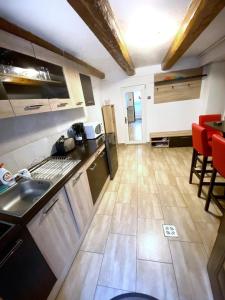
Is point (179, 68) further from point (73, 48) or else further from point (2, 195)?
point (2, 195)

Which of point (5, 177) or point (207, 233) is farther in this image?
point (207, 233)

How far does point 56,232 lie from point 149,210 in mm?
1321

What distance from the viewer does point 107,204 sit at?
2.23 metres

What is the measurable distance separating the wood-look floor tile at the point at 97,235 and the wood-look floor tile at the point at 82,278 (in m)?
0.07

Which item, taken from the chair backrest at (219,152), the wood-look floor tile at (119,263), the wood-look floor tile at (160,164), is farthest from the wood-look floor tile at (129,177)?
the chair backrest at (219,152)

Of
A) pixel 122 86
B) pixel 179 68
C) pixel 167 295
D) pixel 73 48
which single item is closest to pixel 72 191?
pixel 167 295

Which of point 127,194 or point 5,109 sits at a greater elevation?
point 5,109

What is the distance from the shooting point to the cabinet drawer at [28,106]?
115 centimetres

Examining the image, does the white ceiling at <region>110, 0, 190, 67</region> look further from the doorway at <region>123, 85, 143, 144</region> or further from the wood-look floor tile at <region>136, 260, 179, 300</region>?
the doorway at <region>123, 85, 143, 144</region>

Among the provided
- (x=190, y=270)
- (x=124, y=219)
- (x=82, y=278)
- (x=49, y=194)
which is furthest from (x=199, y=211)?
(x=49, y=194)

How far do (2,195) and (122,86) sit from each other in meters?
4.05

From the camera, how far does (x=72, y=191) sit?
1.48 m

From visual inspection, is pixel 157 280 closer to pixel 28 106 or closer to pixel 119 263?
pixel 119 263

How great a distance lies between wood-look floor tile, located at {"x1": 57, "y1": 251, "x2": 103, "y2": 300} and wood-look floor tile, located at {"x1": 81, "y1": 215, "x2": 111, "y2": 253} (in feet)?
0.22
